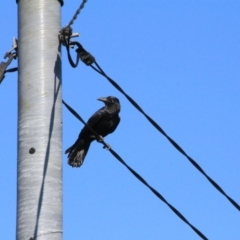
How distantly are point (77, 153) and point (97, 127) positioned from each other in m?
1.23

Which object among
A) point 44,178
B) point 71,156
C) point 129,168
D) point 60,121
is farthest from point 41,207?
point 71,156

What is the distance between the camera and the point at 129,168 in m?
4.72

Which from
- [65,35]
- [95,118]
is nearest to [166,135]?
[65,35]

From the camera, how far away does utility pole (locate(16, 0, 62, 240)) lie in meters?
3.89

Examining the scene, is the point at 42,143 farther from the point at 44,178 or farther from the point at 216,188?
the point at 216,188

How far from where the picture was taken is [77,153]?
21.9 ft

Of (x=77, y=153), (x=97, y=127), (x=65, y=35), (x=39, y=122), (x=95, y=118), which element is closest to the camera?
(x=39, y=122)

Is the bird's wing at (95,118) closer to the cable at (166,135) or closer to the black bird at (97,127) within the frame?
the black bird at (97,127)

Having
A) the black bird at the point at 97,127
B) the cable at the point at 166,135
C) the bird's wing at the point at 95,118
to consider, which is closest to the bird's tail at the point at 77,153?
the black bird at the point at 97,127

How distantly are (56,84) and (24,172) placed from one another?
0.58 metres

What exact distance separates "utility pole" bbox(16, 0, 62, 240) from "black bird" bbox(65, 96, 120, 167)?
3.12 feet

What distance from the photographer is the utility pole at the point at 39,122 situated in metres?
3.89

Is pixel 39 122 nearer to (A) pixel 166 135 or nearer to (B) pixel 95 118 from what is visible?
(A) pixel 166 135
